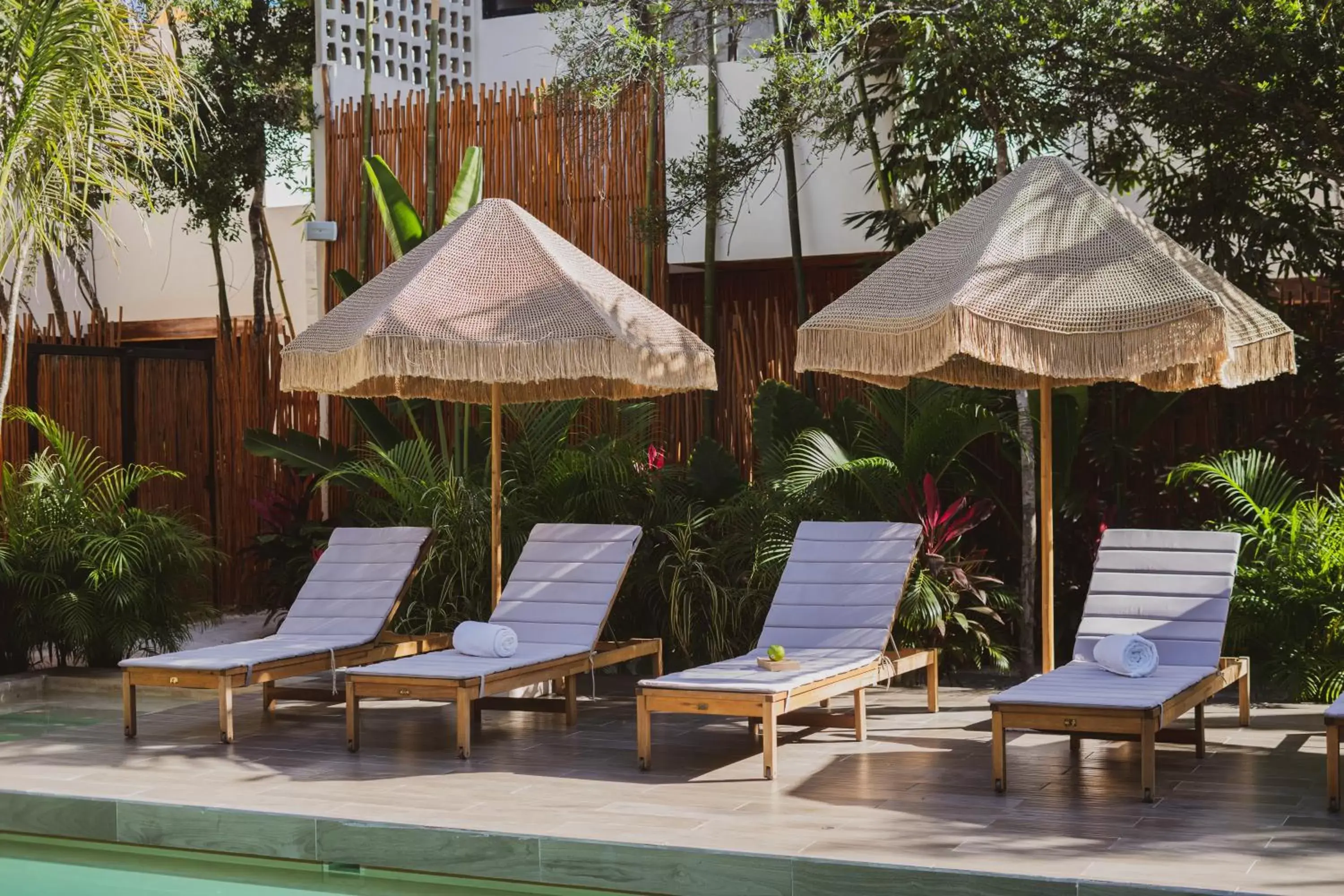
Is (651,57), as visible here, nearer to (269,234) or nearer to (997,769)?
(997,769)

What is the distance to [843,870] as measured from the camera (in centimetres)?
465

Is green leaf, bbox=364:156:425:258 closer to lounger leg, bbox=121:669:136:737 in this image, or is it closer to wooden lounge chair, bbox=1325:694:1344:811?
lounger leg, bbox=121:669:136:737

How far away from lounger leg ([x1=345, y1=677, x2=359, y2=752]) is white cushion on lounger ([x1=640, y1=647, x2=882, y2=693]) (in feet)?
4.24

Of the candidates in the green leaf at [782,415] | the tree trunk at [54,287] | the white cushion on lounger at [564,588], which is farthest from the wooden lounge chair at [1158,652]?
the tree trunk at [54,287]

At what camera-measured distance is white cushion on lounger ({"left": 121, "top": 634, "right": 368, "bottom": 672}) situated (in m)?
7.13

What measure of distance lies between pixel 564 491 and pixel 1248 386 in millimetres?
4289

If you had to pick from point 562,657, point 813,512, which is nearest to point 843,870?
point 562,657

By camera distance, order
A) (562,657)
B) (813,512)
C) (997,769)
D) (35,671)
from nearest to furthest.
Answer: (997,769) → (562,657) → (813,512) → (35,671)

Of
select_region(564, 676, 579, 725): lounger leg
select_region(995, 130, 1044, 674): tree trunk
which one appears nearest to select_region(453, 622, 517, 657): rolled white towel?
select_region(564, 676, 579, 725): lounger leg

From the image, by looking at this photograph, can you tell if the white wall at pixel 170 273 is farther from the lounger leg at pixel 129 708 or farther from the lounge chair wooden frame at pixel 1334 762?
the lounge chair wooden frame at pixel 1334 762

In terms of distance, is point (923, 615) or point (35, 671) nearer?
point (923, 615)

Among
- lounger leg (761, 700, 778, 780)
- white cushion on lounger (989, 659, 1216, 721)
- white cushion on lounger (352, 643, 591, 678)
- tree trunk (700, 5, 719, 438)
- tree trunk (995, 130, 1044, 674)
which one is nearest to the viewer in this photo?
white cushion on lounger (989, 659, 1216, 721)

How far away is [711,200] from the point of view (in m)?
10.5

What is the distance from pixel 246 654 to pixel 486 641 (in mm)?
1154
